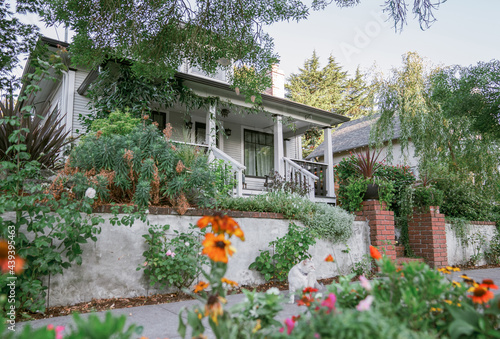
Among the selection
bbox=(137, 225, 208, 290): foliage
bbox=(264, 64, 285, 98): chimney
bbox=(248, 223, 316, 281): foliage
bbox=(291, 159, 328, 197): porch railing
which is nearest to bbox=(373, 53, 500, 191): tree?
bbox=(291, 159, 328, 197): porch railing

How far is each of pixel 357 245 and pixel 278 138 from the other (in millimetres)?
4199

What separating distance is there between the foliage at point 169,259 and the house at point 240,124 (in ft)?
7.83

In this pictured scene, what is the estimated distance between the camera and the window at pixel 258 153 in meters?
11.4

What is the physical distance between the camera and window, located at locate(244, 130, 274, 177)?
1140 centimetres

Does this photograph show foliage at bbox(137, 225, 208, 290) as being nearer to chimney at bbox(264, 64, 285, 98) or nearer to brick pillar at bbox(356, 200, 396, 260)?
brick pillar at bbox(356, 200, 396, 260)

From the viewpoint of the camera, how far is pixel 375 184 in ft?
20.2

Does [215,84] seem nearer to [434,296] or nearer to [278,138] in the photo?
[278,138]

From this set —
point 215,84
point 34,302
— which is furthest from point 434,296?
point 215,84

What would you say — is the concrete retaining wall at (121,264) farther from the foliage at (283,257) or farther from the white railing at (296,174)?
the white railing at (296,174)

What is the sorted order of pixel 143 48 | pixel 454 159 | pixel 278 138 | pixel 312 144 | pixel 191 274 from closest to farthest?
pixel 191 274 < pixel 143 48 < pixel 278 138 < pixel 454 159 < pixel 312 144

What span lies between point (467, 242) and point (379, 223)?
3150mm

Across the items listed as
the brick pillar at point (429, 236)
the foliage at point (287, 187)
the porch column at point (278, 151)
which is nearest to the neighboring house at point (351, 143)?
the porch column at point (278, 151)

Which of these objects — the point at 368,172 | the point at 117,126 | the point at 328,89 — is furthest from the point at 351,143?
the point at 117,126

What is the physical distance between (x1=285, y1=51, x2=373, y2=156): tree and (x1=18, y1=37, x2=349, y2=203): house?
12677 millimetres
